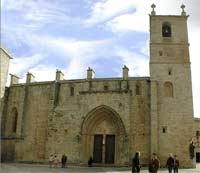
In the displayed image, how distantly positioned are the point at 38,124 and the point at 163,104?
33.1 ft

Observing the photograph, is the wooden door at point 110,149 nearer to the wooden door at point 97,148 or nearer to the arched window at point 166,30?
the wooden door at point 97,148

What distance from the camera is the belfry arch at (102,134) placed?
23.5 meters

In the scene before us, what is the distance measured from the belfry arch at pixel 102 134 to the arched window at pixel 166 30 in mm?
7752

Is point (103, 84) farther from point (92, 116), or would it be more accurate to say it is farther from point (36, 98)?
point (36, 98)

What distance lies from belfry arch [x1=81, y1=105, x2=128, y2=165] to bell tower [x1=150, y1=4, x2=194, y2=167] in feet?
9.05

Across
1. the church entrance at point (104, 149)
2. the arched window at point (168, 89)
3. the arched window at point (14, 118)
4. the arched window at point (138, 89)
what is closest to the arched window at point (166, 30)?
the arched window at point (168, 89)

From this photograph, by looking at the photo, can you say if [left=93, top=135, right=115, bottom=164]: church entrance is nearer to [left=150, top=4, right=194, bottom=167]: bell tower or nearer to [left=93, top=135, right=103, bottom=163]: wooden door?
[left=93, top=135, right=103, bottom=163]: wooden door

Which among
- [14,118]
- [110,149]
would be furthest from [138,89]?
[14,118]

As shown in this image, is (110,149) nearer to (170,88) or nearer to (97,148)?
(97,148)

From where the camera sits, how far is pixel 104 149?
23953 millimetres

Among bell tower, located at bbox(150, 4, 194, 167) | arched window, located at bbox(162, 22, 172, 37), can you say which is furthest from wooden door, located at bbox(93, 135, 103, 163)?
arched window, located at bbox(162, 22, 172, 37)

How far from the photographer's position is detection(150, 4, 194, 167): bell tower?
73.3 feet

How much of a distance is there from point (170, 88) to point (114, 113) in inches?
184

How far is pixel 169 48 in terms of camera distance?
81.6 feet
